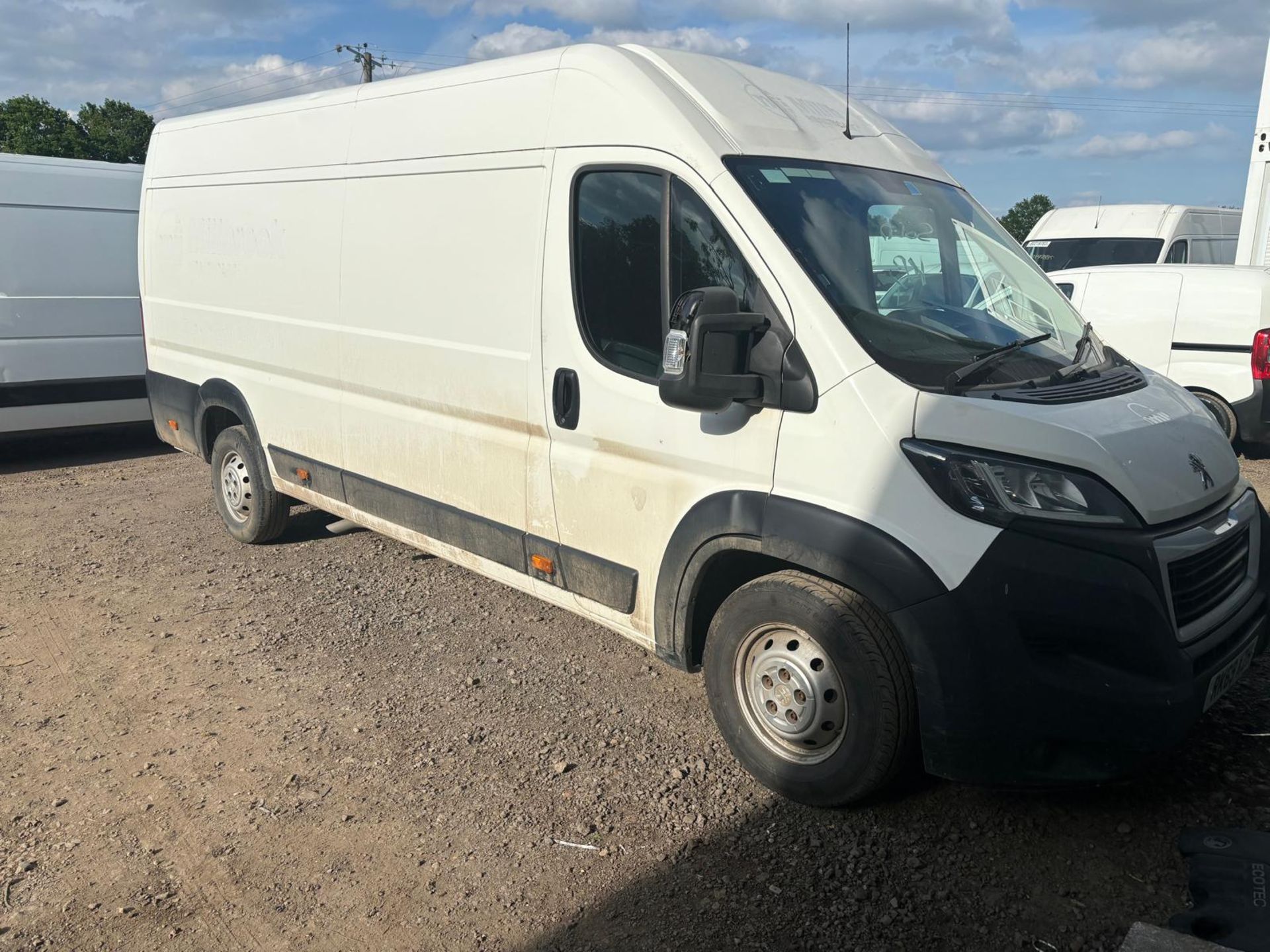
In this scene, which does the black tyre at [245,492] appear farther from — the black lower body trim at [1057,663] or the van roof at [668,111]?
the black lower body trim at [1057,663]

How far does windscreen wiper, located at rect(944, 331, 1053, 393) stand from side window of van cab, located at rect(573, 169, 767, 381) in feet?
2.09

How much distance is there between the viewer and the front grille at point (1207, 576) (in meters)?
2.95

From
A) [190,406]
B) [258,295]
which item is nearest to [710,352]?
[258,295]

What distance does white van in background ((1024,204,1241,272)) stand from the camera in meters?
13.1

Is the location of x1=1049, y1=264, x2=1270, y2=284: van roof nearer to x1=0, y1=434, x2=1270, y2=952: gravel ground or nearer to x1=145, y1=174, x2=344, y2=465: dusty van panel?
x1=0, y1=434, x2=1270, y2=952: gravel ground

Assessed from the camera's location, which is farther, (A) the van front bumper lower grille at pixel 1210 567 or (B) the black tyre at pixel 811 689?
(B) the black tyre at pixel 811 689

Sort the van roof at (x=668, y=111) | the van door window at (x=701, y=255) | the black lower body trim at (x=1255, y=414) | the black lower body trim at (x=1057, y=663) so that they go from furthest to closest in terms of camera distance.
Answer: the black lower body trim at (x=1255, y=414), the van roof at (x=668, y=111), the van door window at (x=701, y=255), the black lower body trim at (x=1057, y=663)

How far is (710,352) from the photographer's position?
10.4 ft

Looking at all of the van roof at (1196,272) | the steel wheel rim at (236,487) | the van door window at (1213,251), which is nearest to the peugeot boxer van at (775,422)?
the steel wheel rim at (236,487)

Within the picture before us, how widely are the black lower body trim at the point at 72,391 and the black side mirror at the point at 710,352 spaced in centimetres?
730

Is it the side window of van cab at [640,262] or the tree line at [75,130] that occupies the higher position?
the tree line at [75,130]

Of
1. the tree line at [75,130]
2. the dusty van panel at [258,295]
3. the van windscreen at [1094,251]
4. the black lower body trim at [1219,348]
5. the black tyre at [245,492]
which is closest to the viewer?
the dusty van panel at [258,295]

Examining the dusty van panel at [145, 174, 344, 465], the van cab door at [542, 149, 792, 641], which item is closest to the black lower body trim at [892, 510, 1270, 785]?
the van cab door at [542, 149, 792, 641]

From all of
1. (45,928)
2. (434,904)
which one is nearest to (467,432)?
(434,904)
